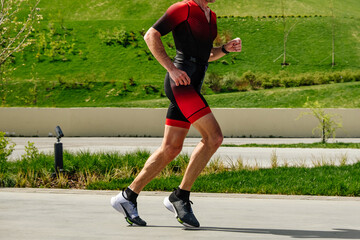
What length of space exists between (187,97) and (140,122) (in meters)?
24.9

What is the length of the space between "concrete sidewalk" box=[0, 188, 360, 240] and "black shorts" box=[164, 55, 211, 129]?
1104 mm

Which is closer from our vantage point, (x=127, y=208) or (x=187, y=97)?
(x=187, y=97)

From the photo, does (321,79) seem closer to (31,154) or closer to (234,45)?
(31,154)

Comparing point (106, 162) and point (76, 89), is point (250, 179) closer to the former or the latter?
point (106, 162)

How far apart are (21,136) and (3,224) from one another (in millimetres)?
25395

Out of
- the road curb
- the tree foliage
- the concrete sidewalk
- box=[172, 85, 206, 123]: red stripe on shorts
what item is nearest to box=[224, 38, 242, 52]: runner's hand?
box=[172, 85, 206, 123]: red stripe on shorts

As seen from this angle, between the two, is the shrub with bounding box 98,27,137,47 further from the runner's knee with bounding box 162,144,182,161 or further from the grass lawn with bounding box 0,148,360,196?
the runner's knee with bounding box 162,144,182,161

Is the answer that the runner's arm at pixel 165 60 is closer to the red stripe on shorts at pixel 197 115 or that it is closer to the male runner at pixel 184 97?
the male runner at pixel 184 97

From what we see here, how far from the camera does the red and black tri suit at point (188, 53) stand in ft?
19.8

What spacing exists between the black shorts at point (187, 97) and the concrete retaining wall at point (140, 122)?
2389 centimetres

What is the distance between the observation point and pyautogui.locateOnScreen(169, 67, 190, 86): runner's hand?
19.8 feet

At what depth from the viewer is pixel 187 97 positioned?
19.9 feet

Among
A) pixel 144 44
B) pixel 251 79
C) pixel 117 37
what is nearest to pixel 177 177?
pixel 251 79

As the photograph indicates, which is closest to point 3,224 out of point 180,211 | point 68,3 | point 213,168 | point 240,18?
point 180,211
